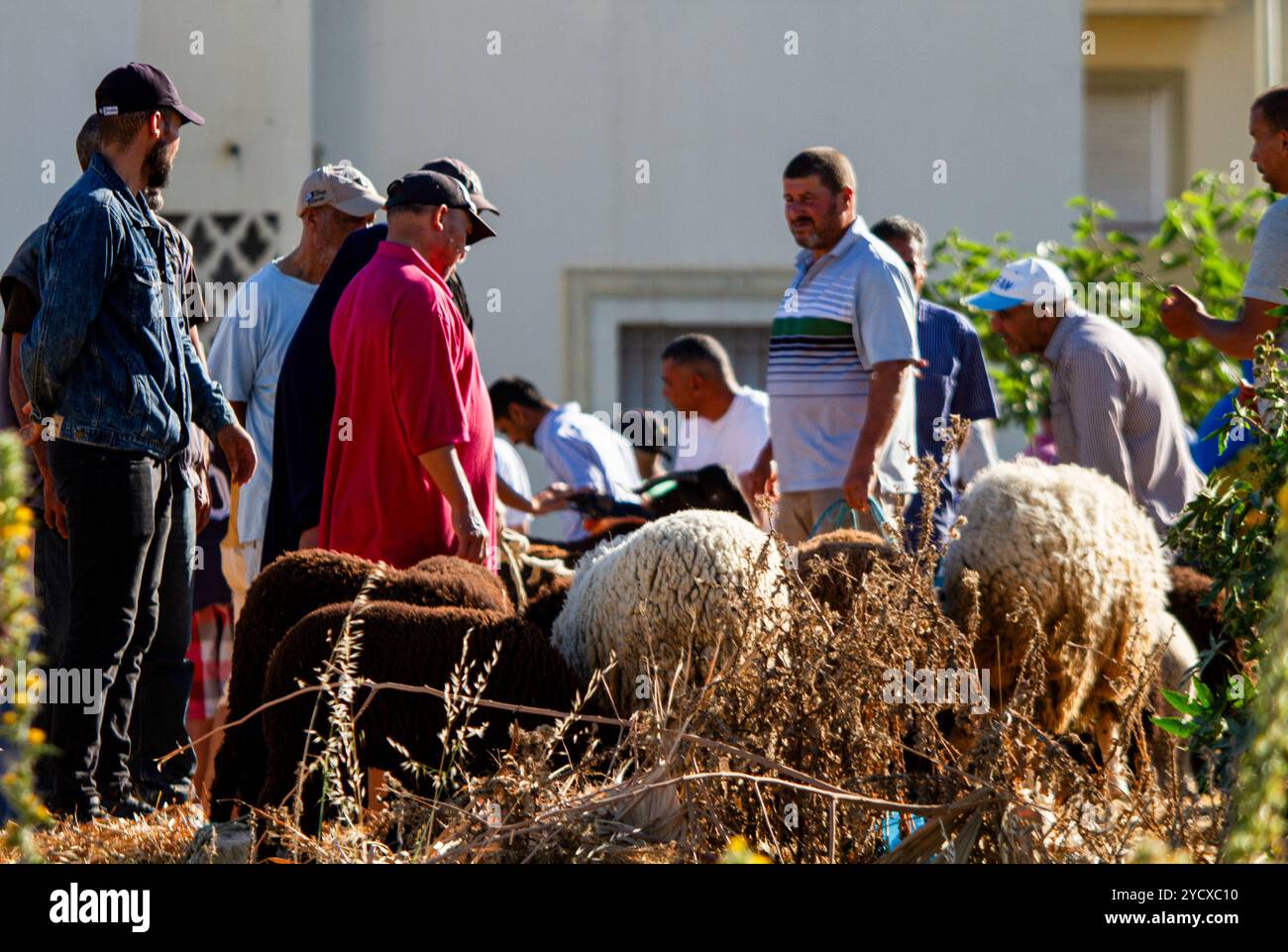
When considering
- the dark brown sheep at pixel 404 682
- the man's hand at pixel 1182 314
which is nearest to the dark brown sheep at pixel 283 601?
the dark brown sheep at pixel 404 682

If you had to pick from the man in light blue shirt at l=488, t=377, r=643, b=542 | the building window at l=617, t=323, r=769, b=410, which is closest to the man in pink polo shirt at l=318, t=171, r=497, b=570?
the man in light blue shirt at l=488, t=377, r=643, b=542

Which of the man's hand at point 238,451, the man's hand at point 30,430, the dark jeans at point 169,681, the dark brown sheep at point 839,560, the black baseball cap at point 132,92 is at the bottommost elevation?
Answer: the dark jeans at point 169,681

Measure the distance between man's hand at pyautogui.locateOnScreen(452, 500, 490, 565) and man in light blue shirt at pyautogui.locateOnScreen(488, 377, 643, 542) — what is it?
9.89 feet

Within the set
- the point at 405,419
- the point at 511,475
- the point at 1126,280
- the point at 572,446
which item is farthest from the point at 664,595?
the point at 1126,280

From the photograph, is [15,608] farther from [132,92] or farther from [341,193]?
[341,193]

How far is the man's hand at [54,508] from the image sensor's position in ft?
15.9

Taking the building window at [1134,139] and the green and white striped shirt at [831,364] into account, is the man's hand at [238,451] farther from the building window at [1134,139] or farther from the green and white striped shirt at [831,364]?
the building window at [1134,139]

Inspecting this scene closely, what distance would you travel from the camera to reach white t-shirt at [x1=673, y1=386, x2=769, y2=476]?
8.55 m

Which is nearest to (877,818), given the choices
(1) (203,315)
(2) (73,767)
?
(2) (73,767)

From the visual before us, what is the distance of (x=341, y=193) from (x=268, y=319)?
483mm

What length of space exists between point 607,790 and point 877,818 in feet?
1.64

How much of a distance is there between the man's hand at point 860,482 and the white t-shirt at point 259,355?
1.91 meters

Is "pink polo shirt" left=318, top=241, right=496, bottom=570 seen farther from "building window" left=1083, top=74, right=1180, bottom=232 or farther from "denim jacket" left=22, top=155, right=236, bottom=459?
"building window" left=1083, top=74, right=1180, bottom=232
